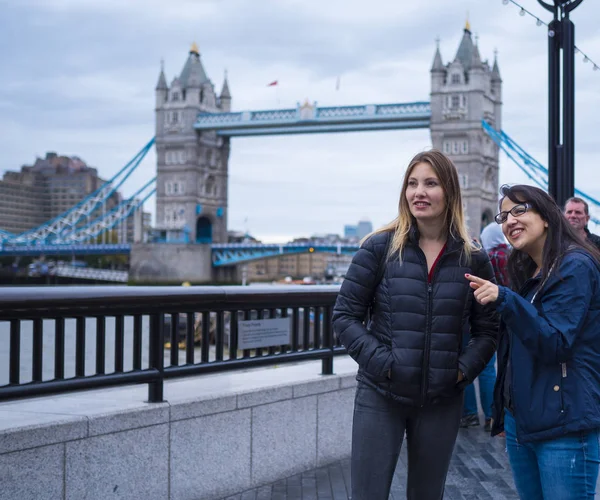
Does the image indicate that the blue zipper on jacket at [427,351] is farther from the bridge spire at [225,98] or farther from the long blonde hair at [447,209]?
the bridge spire at [225,98]

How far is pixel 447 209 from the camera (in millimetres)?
2170

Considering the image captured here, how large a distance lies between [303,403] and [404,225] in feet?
5.78

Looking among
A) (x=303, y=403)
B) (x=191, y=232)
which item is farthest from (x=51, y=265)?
(x=303, y=403)

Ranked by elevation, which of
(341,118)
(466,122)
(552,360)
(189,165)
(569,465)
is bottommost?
(569,465)

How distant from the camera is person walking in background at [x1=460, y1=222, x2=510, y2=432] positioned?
438cm

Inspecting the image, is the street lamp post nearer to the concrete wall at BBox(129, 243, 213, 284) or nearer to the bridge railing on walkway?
the bridge railing on walkway

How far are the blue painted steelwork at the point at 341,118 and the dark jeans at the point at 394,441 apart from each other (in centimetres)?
4992

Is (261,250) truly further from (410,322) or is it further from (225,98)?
(410,322)

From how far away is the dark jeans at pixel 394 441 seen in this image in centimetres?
208

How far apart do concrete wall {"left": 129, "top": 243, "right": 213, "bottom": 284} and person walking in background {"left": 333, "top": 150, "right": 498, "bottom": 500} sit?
169ft

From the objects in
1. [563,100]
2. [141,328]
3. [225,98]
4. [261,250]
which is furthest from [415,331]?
[225,98]

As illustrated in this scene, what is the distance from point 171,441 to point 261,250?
4882 cm

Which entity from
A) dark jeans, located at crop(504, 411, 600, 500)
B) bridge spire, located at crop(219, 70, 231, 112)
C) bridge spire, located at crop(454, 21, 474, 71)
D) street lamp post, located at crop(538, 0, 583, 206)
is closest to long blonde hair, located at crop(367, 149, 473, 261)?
dark jeans, located at crop(504, 411, 600, 500)

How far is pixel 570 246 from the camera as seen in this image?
2.01 metres
